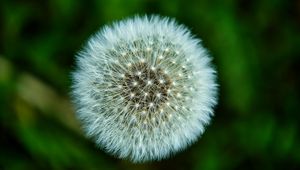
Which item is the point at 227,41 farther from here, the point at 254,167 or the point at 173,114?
the point at 173,114

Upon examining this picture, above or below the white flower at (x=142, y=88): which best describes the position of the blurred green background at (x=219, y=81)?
above

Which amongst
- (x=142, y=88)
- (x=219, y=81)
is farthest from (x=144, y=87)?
(x=219, y=81)

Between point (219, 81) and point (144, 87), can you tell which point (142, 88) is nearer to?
point (144, 87)

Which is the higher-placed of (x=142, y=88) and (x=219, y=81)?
(x=219, y=81)

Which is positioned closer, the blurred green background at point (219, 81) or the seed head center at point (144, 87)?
Answer: the seed head center at point (144, 87)

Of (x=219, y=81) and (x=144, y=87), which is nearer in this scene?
(x=144, y=87)

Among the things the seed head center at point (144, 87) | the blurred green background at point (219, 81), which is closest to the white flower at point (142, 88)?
the seed head center at point (144, 87)

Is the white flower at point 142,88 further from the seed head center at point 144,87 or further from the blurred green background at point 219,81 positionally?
the blurred green background at point 219,81
